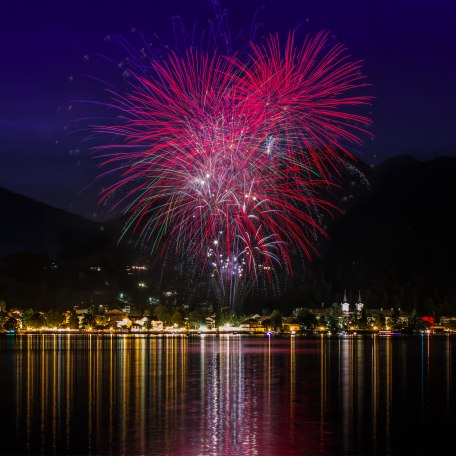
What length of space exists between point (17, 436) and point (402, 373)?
3996 cm

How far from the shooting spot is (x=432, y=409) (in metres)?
43.9

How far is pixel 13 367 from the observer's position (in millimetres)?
73000

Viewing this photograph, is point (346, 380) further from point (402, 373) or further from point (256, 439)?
point (256, 439)

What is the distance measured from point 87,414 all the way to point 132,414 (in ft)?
6.68

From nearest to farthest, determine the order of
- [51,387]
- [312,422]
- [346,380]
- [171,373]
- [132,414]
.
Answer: [312,422] → [132,414] → [51,387] → [346,380] → [171,373]

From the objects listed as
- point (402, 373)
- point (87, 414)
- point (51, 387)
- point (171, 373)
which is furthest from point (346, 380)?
point (87, 414)

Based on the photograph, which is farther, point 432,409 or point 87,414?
point 432,409

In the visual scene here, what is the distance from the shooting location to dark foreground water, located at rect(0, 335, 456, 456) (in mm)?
32625

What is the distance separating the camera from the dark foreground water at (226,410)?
32.6 metres

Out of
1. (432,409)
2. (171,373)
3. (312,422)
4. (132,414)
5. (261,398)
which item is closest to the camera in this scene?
(312,422)

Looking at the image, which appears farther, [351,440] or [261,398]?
[261,398]

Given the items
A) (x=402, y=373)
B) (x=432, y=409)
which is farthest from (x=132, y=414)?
(x=402, y=373)

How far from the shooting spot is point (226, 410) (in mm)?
42688

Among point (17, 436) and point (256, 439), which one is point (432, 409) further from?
point (17, 436)
